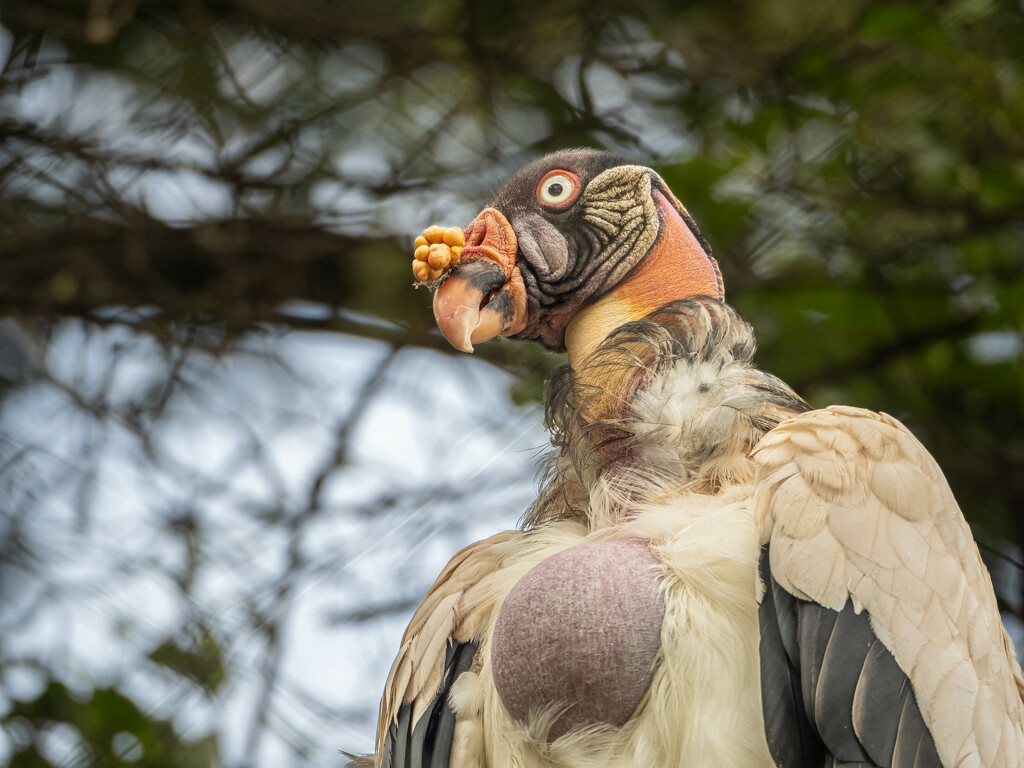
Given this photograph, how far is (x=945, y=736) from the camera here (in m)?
1.63

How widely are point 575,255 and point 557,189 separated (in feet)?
0.51

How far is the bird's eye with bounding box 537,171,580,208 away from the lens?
2.39m

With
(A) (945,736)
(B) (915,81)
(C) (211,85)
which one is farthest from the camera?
(C) (211,85)

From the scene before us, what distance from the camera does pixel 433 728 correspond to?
6.79ft

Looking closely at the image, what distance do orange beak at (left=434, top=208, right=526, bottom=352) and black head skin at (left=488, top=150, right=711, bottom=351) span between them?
3 centimetres

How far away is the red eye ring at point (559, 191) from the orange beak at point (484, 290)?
103mm

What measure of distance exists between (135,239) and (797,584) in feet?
10.4

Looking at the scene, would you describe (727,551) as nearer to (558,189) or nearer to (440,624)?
(440,624)

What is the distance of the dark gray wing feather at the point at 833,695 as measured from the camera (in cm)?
163

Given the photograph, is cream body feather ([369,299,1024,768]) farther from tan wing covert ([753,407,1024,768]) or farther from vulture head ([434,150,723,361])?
vulture head ([434,150,723,361])

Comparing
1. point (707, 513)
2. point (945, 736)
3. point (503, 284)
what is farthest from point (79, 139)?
point (945, 736)

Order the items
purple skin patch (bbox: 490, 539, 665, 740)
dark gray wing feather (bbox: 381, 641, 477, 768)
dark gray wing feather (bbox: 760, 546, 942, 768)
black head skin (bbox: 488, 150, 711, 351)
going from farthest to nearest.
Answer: black head skin (bbox: 488, 150, 711, 351) → dark gray wing feather (bbox: 381, 641, 477, 768) → purple skin patch (bbox: 490, 539, 665, 740) → dark gray wing feather (bbox: 760, 546, 942, 768)

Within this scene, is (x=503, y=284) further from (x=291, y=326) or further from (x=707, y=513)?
(x=291, y=326)

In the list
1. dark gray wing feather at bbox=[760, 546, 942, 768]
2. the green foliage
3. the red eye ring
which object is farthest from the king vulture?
the green foliage
